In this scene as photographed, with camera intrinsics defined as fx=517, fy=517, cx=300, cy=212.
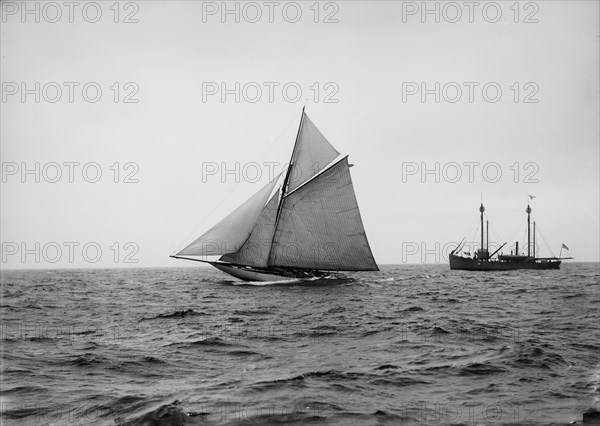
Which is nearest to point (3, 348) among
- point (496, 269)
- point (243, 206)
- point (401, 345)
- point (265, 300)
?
point (401, 345)

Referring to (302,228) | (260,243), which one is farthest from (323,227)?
(260,243)

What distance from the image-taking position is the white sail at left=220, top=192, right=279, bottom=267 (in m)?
49.3

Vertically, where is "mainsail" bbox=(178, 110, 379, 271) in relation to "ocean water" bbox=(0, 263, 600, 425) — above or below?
above

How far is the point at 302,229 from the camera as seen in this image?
1938 inches

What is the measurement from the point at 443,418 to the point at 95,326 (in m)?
16.4

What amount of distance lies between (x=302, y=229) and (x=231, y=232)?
6.71m

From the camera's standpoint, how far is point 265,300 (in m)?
34.1

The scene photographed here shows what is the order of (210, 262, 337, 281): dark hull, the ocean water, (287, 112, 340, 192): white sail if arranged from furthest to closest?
1. (210, 262, 337, 281): dark hull
2. (287, 112, 340, 192): white sail
3. the ocean water

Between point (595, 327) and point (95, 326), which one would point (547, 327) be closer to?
point (595, 327)

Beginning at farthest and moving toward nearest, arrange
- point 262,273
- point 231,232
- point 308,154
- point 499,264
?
1. point 499,264
2. point 262,273
3. point 308,154
4. point 231,232

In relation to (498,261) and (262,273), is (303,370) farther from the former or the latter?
(498,261)

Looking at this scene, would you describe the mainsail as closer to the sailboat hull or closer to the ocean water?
the sailboat hull

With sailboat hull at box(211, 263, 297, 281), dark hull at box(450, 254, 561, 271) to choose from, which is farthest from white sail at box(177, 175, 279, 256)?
dark hull at box(450, 254, 561, 271)

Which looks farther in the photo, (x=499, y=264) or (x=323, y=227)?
(x=499, y=264)
